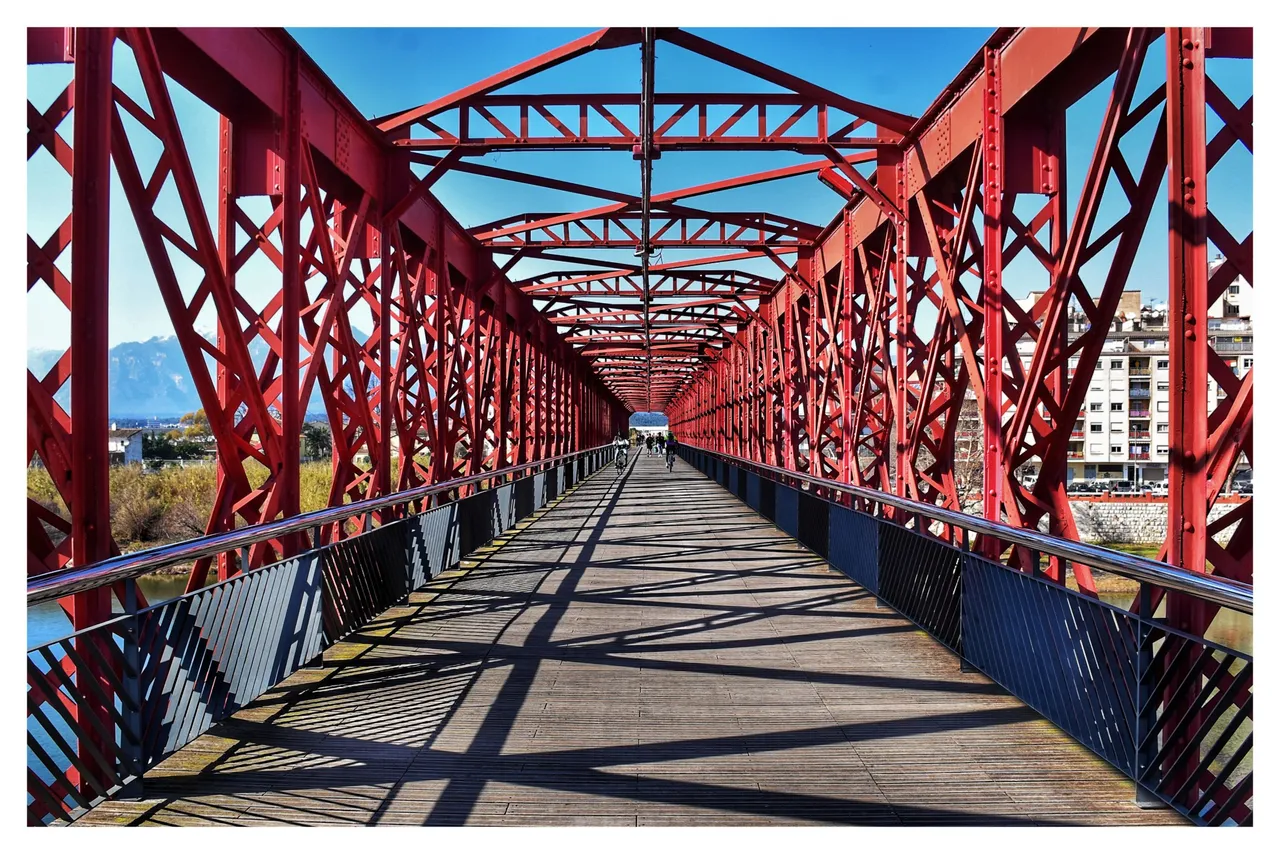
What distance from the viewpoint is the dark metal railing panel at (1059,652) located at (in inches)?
148

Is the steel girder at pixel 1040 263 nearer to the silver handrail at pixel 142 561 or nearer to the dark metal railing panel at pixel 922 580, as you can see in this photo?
the dark metal railing panel at pixel 922 580

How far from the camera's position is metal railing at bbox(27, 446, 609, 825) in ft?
11.0

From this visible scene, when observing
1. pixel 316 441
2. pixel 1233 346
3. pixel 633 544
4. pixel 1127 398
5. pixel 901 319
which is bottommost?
pixel 633 544

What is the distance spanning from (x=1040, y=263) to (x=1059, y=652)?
129 inches

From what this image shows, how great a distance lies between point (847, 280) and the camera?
12531mm

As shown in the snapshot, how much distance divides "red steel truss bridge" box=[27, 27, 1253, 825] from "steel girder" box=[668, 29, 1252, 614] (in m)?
0.03

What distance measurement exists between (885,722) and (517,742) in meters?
1.94

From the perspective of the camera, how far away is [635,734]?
4391mm

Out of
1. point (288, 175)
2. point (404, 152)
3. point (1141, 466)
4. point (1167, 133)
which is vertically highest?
point (404, 152)

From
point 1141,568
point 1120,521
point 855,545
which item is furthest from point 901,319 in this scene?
point 1120,521

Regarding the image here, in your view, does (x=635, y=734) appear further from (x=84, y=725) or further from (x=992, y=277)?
(x=992, y=277)

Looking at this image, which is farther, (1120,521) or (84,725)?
(1120,521)
